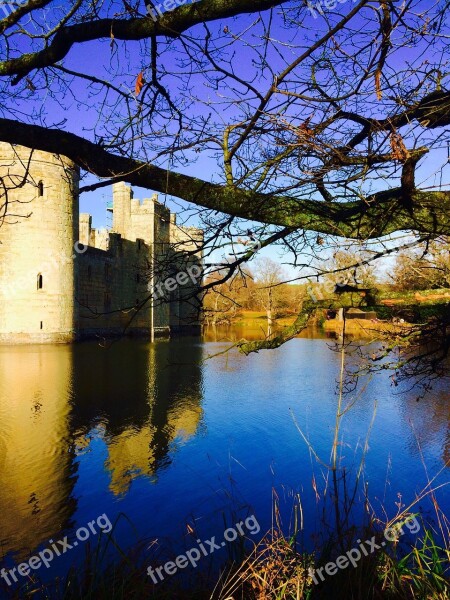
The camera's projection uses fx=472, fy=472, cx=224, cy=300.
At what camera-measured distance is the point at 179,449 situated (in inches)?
271

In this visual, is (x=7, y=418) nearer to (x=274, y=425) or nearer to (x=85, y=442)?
(x=85, y=442)

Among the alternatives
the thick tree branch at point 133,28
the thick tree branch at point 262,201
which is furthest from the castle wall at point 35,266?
the thick tree branch at point 262,201

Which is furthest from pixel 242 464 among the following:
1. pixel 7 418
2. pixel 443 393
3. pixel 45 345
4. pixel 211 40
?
pixel 45 345

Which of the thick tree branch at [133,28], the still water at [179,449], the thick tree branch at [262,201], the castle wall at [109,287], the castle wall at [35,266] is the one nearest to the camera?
the thick tree branch at [133,28]

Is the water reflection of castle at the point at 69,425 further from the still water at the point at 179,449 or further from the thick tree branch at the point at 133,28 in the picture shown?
the thick tree branch at the point at 133,28

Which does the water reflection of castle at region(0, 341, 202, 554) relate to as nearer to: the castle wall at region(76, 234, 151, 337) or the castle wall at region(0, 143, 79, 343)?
the castle wall at region(0, 143, 79, 343)

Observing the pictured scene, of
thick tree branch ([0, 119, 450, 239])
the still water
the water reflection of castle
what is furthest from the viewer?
the water reflection of castle

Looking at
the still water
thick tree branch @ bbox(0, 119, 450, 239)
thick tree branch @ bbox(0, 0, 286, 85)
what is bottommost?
the still water

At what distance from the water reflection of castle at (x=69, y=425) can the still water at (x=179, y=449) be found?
0.08 feet

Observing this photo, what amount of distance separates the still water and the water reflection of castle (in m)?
0.02

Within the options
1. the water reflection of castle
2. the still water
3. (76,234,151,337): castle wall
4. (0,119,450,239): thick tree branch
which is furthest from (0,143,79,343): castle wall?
(0,119,450,239): thick tree branch

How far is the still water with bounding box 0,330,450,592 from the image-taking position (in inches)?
183

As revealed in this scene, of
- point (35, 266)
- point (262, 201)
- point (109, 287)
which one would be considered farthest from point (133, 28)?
point (109, 287)

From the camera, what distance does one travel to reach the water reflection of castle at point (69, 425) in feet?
16.0
